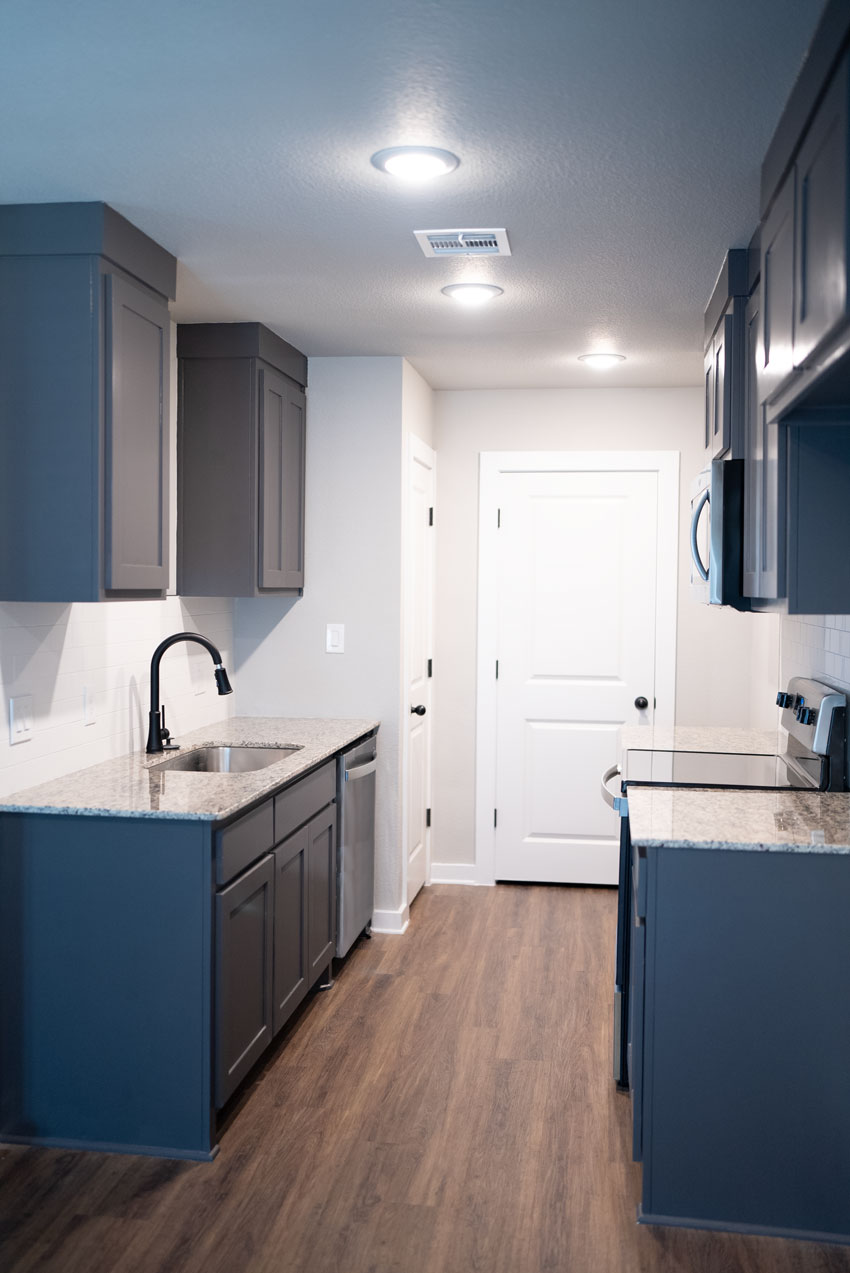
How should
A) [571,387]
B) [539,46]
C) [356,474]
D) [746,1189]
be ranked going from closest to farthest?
[539,46], [746,1189], [356,474], [571,387]

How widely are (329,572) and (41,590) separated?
76.1 inches

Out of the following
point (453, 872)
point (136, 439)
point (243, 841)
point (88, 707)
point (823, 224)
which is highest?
point (823, 224)

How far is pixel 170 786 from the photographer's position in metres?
3.06

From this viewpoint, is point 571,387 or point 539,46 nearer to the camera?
point 539,46

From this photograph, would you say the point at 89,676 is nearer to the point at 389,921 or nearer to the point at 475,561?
the point at 389,921

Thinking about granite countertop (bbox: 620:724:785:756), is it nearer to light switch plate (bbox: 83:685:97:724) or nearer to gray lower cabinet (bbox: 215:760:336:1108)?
gray lower cabinet (bbox: 215:760:336:1108)

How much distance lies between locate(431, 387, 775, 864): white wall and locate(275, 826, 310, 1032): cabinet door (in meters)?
1.90

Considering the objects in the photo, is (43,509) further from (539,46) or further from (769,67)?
(769,67)

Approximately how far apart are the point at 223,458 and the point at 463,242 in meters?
1.36

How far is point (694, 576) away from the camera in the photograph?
3383mm

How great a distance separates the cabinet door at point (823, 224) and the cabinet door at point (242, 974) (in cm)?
191

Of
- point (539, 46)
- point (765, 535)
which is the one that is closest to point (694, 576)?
point (765, 535)

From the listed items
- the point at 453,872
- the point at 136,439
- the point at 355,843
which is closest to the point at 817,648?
the point at 355,843

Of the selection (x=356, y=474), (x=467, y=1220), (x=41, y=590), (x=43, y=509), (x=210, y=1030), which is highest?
(x=356, y=474)
